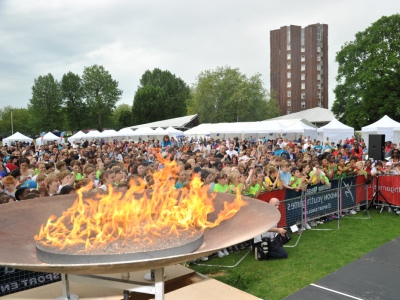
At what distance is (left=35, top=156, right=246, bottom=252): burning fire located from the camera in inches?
127

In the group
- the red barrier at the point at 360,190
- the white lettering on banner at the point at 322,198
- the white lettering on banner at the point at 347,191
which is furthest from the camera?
the red barrier at the point at 360,190

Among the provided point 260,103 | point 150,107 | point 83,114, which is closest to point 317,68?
point 260,103

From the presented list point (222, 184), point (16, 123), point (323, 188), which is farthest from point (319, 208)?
point (16, 123)

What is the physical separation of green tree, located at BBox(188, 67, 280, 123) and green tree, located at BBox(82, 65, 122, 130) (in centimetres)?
2318

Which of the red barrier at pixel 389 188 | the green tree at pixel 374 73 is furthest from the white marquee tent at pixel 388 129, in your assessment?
the red barrier at pixel 389 188

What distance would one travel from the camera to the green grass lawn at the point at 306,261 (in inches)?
236

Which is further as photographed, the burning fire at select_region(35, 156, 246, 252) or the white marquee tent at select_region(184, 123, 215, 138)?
the white marquee tent at select_region(184, 123, 215, 138)

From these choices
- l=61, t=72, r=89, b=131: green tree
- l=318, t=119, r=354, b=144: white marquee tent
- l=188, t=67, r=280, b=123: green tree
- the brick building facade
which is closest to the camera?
l=318, t=119, r=354, b=144: white marquee tent

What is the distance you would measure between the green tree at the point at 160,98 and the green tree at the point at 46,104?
1524cm

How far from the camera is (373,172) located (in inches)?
432

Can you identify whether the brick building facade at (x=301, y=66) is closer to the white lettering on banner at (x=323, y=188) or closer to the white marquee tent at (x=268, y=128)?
the white marquee tent at (x=268, y=128)

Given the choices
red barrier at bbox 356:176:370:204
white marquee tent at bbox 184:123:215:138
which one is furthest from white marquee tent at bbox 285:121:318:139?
red barrier at bbox 356:176:370:204

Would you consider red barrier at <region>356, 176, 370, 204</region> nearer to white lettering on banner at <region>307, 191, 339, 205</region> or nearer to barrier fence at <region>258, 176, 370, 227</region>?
barrier fence at <region>258, 176, 370, 227</region>

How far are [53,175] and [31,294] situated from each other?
140 inches
